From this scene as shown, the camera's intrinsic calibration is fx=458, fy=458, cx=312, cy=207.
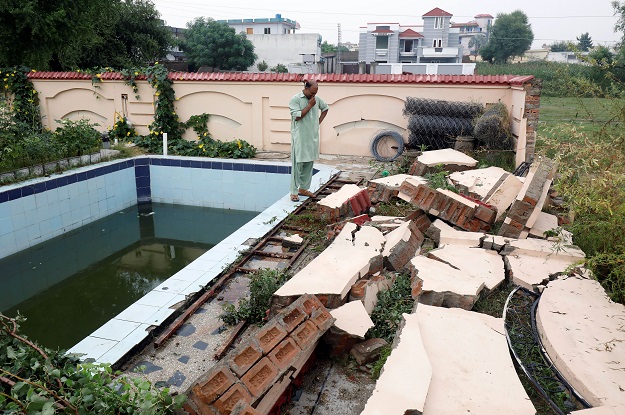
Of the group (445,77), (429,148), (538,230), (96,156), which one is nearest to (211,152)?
(96,156)

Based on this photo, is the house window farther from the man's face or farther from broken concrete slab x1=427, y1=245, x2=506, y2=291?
broken concrete slab x1=427, y1=245, x2=506, y2=291

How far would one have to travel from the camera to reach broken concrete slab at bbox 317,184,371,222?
17.2 feet

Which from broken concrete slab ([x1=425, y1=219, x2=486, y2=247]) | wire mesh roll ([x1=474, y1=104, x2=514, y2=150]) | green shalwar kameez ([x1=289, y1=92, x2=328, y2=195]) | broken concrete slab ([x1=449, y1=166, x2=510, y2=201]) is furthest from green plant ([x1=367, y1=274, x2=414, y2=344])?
wire mesh roll ([x1=474, y1=104, x2=514, y2=150])

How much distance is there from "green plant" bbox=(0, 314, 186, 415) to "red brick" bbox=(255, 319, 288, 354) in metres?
0.50

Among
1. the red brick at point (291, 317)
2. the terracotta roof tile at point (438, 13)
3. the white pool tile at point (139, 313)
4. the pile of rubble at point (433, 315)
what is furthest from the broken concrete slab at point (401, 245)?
the terracotta roof tile at point (438, 13)

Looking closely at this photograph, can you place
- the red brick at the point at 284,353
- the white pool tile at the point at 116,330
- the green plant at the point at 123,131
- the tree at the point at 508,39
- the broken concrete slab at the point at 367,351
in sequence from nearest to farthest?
the red brick at the point at 284,353
the broken concrete slab at the point at 367,351
the white pool tile at the point at 116,330
the green plant at the point at 123,131
the tree at the point at 508,39

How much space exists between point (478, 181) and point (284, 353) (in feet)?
14.0

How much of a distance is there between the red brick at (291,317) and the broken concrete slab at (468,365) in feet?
2.45

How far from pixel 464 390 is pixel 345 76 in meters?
7.87

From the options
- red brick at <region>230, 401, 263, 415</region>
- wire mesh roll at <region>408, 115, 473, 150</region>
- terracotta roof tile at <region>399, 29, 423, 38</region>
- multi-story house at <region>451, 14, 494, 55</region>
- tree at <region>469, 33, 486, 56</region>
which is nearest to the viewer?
red brick at <region>230, 401, 263, 415</region>

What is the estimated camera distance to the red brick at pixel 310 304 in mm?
2802

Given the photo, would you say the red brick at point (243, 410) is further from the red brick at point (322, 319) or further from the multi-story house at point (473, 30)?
the multi-story house at point (473, 30)

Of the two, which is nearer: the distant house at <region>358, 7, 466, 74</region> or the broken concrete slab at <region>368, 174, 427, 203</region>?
the broken concrete slab at <region>368, 174, 427, 203</region>

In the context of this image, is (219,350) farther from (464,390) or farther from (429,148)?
(429,148)
